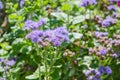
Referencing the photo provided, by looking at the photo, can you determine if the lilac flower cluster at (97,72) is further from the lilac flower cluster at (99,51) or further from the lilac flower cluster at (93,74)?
the lilac flower cluster at (99,51)

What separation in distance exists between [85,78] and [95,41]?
1.45 ft

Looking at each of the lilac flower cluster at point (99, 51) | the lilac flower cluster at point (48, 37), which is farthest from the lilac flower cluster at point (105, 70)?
the lilac flower cluster at point (48, 37)

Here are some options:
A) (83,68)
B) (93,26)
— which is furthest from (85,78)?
(93,26)

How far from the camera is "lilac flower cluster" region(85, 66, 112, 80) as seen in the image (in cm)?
362

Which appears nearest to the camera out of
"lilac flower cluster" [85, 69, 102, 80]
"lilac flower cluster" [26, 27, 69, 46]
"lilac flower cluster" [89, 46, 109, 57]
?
"lilac flower cluster" [26, 27, 69, 46]

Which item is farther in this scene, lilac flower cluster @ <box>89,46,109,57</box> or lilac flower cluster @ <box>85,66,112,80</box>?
lilac flower cluster @ <box>89,46,109,57</box>

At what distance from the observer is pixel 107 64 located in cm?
391

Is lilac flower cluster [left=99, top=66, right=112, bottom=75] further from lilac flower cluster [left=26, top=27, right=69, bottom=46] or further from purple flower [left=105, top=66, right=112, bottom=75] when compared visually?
lilac flower cluster [left=26, top=27, right=69, bottom=46]

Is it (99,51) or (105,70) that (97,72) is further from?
(99,51)

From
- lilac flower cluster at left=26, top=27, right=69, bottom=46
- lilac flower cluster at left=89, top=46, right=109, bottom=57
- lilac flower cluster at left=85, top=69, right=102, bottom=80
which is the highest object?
lilac flower cluster at left=26, top=27, right=69, bottom=46

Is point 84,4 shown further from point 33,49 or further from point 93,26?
point 33,49

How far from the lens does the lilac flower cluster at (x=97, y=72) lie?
362 cm

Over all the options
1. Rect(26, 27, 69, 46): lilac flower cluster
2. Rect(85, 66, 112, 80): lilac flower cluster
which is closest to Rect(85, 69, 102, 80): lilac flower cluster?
Rect(85, 66, 112, 80): lilac flower cluster

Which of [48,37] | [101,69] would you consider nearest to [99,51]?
[101,69]
